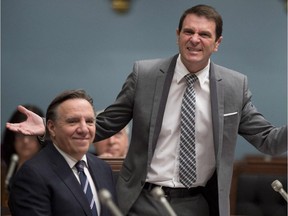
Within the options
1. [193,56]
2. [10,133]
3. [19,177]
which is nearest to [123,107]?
[193,56]

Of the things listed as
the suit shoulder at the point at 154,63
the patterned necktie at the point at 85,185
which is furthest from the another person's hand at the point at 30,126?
the suit shoulder at the point at 154,63

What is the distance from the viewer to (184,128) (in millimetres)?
2535

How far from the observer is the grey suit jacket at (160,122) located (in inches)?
100

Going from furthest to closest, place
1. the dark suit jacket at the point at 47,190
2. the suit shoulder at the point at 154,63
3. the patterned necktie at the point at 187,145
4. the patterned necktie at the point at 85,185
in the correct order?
the suit shoulder at the point at 154,63 → the patterned necktie at the point at 187,145 → the patterned necktie at the point at 85,185 → the dark suit jacket at the point at 47,190

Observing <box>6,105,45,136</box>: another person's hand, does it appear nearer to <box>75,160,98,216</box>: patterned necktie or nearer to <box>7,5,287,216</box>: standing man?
<box>7,5,287,216</box>: standing man

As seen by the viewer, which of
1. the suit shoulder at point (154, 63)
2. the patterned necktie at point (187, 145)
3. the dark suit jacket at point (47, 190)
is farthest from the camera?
the suit shoulder at point (154, 63)

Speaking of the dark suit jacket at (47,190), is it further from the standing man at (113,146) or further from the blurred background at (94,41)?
the blurred background at (94,41)

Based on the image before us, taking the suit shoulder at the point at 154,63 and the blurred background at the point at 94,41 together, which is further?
the blurred background at the point at 94,41

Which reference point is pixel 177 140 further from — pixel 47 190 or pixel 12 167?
pixel 12 167

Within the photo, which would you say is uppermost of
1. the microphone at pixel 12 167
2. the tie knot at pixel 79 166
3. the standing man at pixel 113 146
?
the tie knot at pixel 79 166

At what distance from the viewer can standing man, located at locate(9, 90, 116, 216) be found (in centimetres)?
228

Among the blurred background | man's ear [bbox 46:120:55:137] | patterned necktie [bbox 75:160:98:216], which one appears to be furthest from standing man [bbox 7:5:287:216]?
the blurred background

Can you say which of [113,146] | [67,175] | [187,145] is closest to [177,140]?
[187,145]

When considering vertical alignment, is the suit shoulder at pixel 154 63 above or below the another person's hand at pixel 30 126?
above
